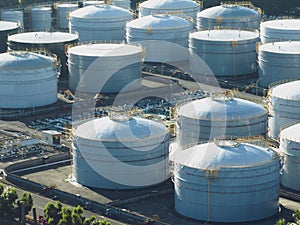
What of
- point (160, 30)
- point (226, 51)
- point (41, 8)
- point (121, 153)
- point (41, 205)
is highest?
point (121, 153)

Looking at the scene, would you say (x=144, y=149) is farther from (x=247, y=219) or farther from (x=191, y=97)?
(x=191, y=97)

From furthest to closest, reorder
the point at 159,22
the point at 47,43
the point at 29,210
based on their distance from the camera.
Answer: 1. the point at 159,22
2. the point at 47,43
3. the point at 29,210

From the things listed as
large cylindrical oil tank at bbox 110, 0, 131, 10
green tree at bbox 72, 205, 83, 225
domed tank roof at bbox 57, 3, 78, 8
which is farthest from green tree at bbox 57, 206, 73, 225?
large cylindrical oil tank at bbox 110, 0, 131, 10

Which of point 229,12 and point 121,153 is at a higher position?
point 121,153

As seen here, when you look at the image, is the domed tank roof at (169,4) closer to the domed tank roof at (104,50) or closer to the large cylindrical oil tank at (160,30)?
the large cylindrical oil tank at (160,30)

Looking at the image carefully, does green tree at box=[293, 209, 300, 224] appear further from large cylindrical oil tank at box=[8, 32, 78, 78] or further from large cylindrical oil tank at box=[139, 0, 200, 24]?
large cylindrical oil tank at box=[139, 0, 200, 24]

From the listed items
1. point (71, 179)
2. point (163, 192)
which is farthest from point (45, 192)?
point (163, 192)

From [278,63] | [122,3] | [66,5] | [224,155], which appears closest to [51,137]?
[224,155]

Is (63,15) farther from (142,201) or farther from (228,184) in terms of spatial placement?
(228,184)

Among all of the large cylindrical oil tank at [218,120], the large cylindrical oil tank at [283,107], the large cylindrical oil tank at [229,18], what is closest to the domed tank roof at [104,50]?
the large cylindrical oil tank at [229,18]
